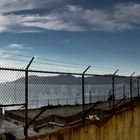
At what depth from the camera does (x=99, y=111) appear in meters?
21.9

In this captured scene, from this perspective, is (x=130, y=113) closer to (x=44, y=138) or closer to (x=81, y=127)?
(x=81, y=127)

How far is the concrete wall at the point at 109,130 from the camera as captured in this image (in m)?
Result: 8.86

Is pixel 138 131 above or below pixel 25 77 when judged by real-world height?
below

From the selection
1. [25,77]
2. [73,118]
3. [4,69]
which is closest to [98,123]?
[25,77]

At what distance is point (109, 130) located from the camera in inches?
433

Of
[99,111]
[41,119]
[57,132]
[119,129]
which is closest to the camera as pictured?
[57,132]

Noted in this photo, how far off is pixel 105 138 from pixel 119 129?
121 cm

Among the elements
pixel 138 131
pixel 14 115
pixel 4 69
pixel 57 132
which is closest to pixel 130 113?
pixel 138 131

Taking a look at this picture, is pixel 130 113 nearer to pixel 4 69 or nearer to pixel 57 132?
pixel 57 132

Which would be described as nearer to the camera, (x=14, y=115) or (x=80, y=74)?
(x=80, y=74)

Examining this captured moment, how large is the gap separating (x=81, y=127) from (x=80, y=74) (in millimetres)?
1671

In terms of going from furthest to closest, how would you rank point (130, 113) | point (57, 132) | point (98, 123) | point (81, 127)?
point (130, 113) < point (98, 123) < point (81, 127) < point (57, 132)

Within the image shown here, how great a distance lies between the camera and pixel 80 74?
1009cm

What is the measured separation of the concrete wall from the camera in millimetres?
8859
